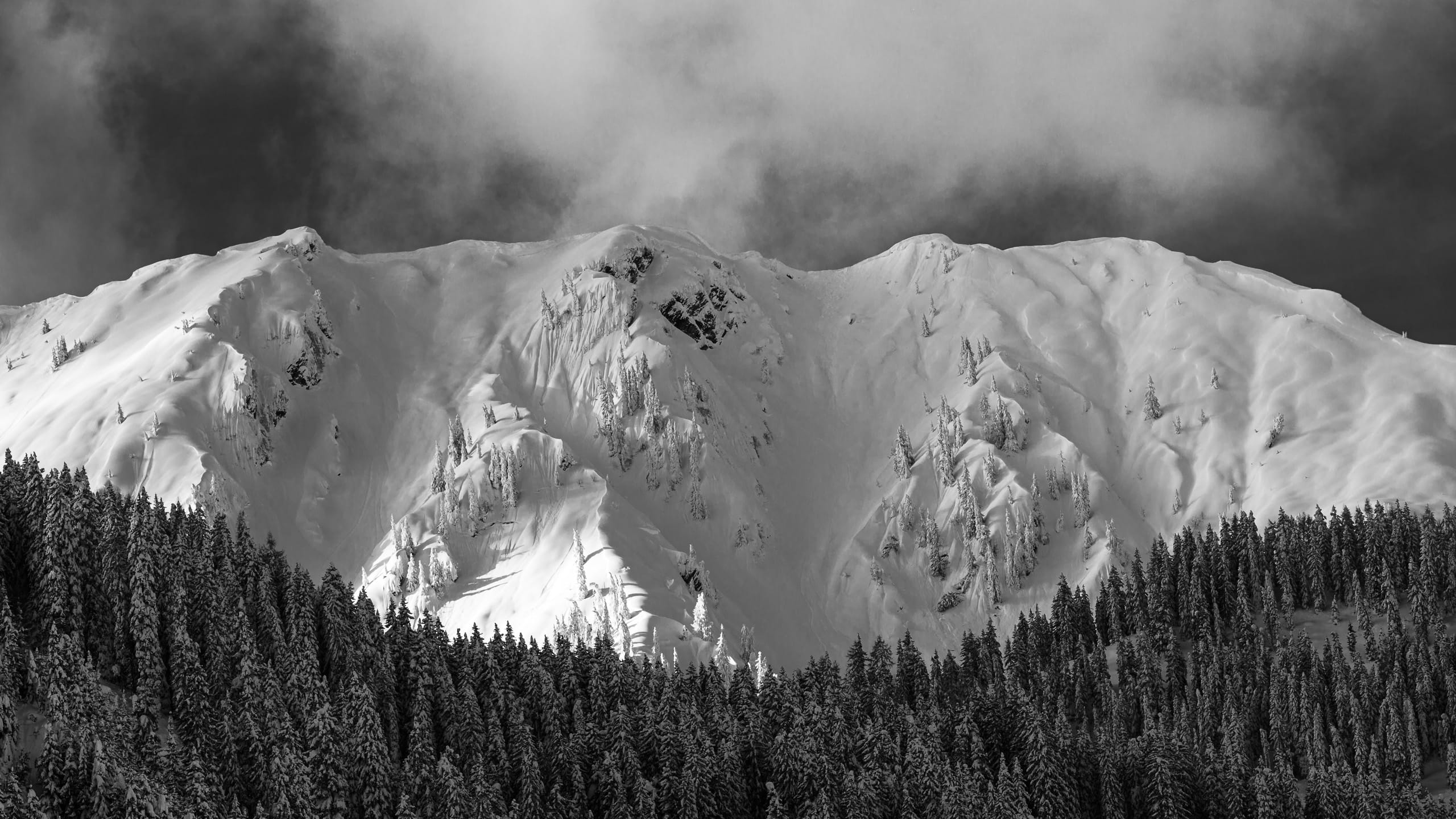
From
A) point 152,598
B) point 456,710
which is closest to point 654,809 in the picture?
point 456,710

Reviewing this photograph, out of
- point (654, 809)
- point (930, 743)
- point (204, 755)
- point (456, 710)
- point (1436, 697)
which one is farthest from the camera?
point (1436, 697)

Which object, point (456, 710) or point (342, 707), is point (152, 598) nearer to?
point (342, 707)

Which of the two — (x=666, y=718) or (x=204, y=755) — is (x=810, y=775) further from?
(x=204, y=755)

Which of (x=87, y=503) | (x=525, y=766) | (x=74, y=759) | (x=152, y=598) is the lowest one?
(x=74, y=759)

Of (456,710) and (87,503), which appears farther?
(456,710)

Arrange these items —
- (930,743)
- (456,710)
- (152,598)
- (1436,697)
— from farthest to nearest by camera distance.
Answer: (1436,697), (930,743), (456,710), (152,598)

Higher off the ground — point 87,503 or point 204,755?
point 87,503

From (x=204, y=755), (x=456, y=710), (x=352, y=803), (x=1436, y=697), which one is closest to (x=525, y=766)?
(x=456, y=710)

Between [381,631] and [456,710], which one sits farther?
[381,631]

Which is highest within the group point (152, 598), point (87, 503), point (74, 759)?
point (87, 503)
